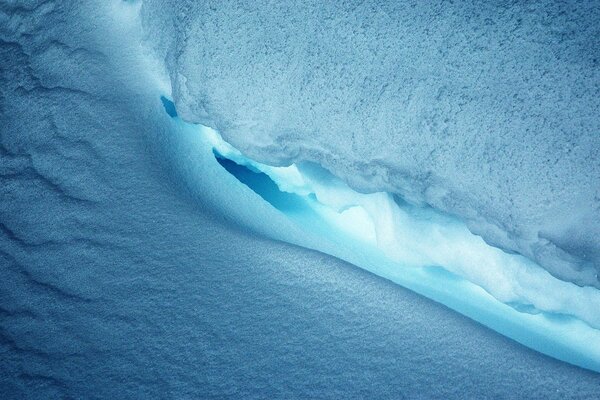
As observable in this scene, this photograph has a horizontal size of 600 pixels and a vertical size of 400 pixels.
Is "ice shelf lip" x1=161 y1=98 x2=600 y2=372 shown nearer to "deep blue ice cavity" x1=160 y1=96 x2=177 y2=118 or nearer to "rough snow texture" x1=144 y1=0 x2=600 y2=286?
"deep blue ice cavity" x1=160 y1=96 x2=177 y2=118

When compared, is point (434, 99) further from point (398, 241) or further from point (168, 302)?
point (168, 302)

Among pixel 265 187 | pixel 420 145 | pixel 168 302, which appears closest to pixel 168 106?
pixel 265 187

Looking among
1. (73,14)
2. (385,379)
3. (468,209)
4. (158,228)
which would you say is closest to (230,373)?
(385,379)

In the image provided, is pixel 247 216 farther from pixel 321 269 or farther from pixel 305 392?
pixel 305 392

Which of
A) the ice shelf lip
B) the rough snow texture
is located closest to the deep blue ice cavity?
the ice shelf lip

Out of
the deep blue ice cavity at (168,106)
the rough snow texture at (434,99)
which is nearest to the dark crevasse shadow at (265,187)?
the deep blue ice cavity at (168,106)

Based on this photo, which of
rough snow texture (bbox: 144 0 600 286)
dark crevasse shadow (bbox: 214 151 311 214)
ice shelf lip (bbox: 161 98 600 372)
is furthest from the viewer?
dark crevasse shadow (bbox: 214 151 311 214)

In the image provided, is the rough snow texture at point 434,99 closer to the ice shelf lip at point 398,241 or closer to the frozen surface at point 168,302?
the ice shelf lip at point 398,241
